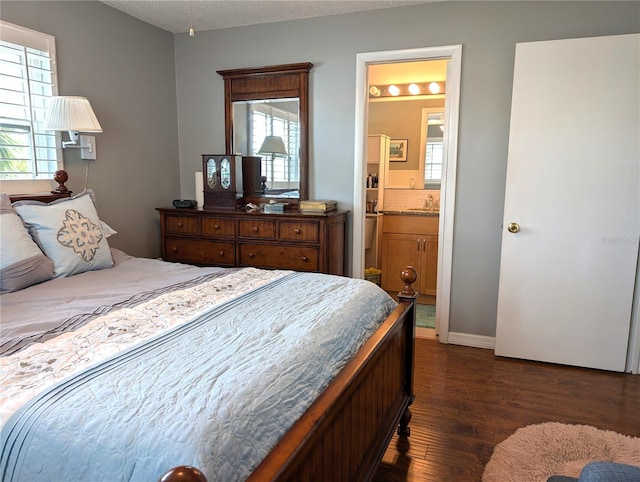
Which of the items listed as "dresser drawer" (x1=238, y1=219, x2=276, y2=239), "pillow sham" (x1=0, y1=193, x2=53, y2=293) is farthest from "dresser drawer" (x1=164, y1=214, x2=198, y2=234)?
"pillow sham" (x1=0, y1=193, x2=53, y2=293)

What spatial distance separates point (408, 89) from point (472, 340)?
10.6ft

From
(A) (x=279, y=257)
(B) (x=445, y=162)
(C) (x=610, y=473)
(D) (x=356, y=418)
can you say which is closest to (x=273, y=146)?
(A) (x=279, y=257)

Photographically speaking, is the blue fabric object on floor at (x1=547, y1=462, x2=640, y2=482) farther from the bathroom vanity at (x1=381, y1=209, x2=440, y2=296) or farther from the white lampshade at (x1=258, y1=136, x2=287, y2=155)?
the bathroom vanity at (x1=381, y1=209, x2=440, y2=296)

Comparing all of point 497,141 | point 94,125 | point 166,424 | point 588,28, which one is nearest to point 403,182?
point 497,141

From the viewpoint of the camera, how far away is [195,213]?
356cm

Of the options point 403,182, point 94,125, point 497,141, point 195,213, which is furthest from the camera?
point 403,182

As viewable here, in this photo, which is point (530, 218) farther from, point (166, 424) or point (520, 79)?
point (166, 424)

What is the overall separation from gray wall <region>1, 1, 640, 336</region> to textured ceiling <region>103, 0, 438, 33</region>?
82mm

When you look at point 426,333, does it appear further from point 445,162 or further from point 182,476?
point 182,476

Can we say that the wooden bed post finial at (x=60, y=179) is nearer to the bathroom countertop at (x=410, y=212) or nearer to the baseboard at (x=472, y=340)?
the baseboard at (x=472, y=340)

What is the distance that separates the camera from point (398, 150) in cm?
548

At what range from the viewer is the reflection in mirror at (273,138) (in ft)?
12.2

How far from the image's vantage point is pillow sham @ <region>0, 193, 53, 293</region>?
187 cm

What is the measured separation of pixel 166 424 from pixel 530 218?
9.33 ft
